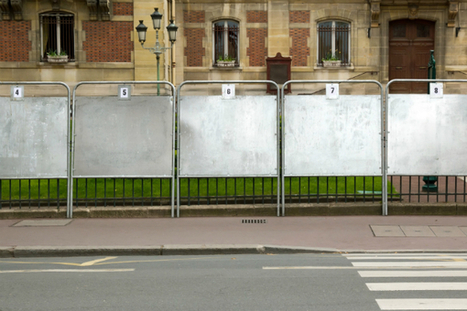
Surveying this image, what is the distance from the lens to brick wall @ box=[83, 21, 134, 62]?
26.4 meters

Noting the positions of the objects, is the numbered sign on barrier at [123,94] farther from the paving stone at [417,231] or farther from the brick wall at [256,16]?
the brick wall at [256,16]

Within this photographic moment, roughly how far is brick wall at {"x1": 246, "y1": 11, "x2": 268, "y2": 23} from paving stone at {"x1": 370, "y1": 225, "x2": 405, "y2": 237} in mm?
19473

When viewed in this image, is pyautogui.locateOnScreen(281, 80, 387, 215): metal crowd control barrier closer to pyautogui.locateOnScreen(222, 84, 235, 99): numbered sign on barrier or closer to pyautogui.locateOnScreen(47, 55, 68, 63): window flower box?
pyautogui.locateOnScreen(222, 84, 235, 99): numbered sign on barrier

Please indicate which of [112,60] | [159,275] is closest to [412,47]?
[112,60]

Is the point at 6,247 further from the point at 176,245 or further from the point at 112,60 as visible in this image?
the point at 112,60

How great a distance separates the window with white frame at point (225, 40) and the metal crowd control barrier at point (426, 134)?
1776cm

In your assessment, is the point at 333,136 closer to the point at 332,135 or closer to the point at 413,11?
the point at 332,135

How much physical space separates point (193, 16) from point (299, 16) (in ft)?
15.2

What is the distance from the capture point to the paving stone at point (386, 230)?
9.65 meters

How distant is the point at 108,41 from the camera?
86.9 feet

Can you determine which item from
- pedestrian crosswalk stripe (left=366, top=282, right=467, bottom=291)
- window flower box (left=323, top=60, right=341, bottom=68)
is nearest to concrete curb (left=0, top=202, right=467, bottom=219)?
pedestrian crosswalk stripe (left=366, top=282, right=467, bottom=291)

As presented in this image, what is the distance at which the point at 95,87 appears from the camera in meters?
26.9

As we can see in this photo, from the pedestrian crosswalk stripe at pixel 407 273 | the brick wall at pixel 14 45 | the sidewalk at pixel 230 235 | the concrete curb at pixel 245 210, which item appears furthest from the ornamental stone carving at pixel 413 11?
the pedestrian crosswalk stripe at pixel 407 273

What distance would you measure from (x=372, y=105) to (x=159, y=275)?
561 cm
